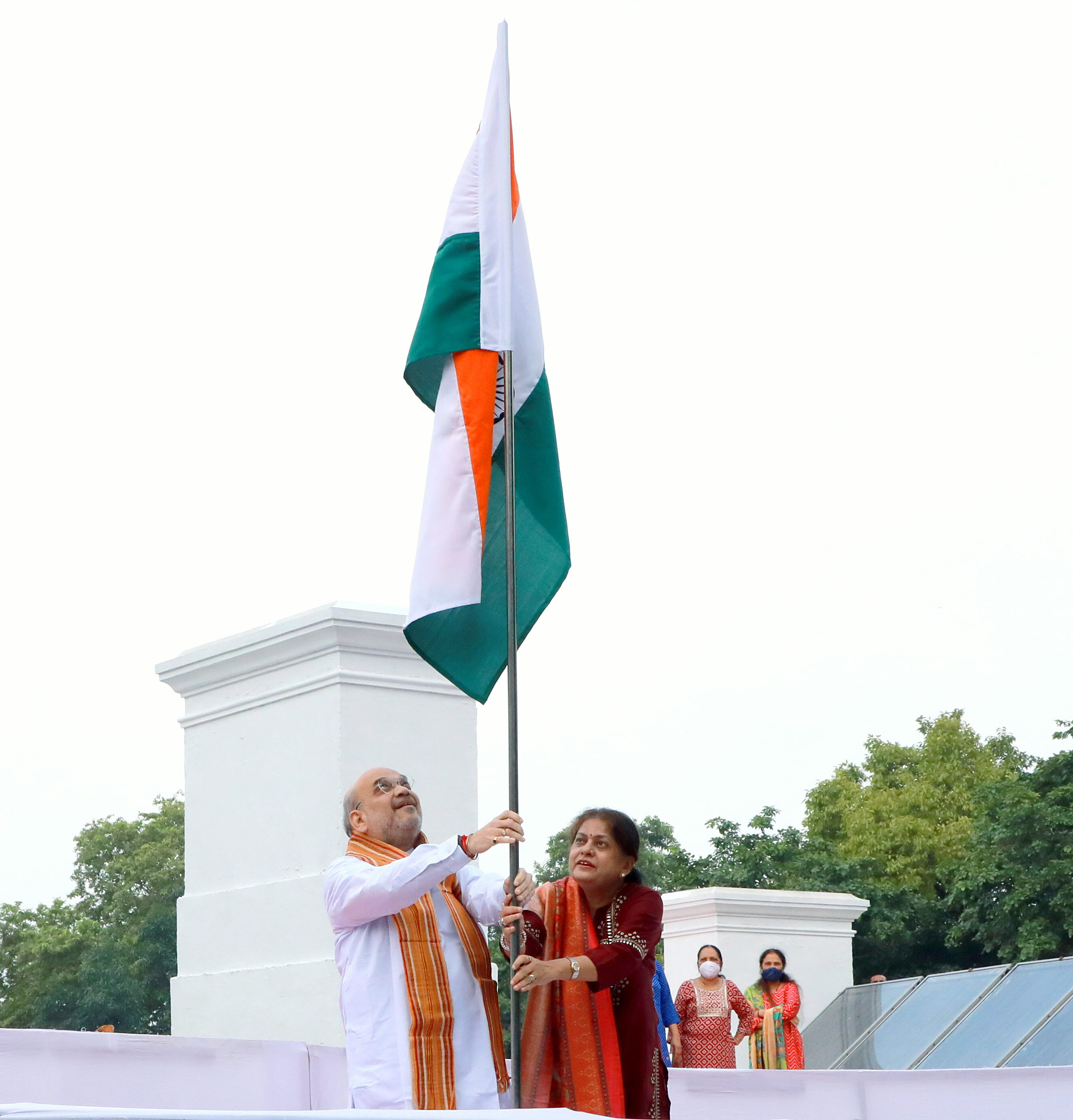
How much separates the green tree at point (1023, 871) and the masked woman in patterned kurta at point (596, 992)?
2059 centimetres

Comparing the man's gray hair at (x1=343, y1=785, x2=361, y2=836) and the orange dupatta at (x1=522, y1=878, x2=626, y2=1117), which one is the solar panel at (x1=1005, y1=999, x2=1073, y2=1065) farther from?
the man's gray hair at (x1=343, y1=785, x2=361, y2=836)

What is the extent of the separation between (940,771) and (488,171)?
34421 millimetres

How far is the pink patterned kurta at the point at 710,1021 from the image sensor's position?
307 inches

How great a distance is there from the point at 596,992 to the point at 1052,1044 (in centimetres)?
427

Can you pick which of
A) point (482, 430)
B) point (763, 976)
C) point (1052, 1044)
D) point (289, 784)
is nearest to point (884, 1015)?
point (763, 976)

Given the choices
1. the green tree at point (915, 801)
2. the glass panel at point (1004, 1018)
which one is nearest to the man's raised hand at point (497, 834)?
the glass panel at point (1004, 1018)

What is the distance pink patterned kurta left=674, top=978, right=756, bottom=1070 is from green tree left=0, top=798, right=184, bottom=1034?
1139 inches

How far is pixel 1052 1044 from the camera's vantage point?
7.71 m

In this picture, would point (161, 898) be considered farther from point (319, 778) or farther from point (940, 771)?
point (319, 778)

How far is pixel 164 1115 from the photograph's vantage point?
5.47ft

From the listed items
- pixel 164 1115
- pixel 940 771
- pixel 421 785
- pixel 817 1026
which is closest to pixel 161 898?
pixel 940 771

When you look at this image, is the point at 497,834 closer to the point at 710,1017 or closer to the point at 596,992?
the point at 596,992

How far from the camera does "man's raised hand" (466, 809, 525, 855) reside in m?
3.83

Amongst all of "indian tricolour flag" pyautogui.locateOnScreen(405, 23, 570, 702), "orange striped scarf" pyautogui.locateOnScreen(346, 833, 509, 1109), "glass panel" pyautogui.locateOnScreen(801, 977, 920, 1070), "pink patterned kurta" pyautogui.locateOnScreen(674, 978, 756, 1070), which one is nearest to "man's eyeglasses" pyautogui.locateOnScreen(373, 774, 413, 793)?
"orange striped scarf" pyautogui.locateOnScreen(346, 833, 509, 1109)
